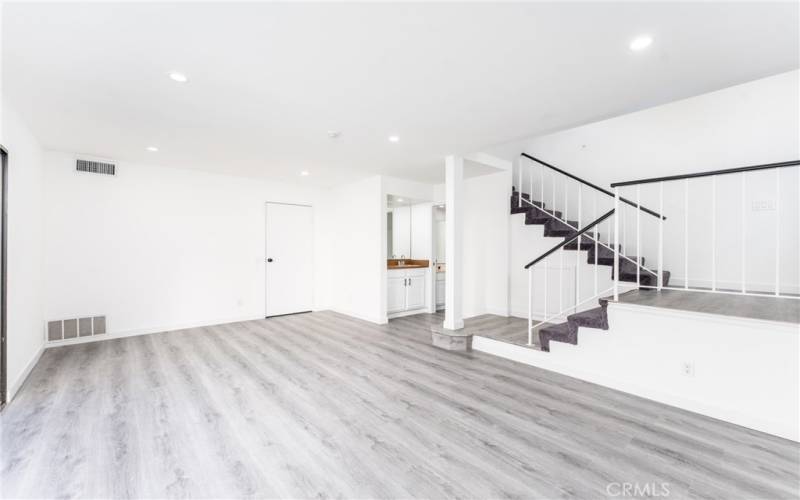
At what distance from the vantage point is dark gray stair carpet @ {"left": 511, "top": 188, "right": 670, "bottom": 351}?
3140 millimetres

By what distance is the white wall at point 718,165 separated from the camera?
12.2 feet

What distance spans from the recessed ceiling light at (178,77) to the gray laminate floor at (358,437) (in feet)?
8.62

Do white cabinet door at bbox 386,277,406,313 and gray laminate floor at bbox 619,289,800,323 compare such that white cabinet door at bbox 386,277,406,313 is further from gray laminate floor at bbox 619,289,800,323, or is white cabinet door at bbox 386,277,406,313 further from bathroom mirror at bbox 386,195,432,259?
gray laminate floor at bbox 619,289,800,323

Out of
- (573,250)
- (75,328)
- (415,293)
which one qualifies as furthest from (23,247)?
(573,250)

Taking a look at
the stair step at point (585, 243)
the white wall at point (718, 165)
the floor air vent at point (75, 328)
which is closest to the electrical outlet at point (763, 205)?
the white wall at point (718, 165)

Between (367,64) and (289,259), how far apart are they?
475 cm

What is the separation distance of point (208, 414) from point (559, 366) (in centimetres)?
334

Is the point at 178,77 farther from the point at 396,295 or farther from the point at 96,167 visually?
the point at 396,295

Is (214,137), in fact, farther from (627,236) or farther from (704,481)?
(627,236)

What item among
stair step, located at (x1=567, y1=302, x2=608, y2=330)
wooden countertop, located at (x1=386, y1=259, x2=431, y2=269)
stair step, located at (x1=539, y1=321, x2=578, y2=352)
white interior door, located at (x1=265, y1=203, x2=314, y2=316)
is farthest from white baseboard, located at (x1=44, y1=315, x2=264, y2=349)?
stair step, located at (x1=567, y1=302, x2=608, y2=330)

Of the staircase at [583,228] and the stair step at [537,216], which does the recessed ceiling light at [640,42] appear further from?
the stair step at [537,216]

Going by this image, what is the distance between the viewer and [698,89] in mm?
2621
